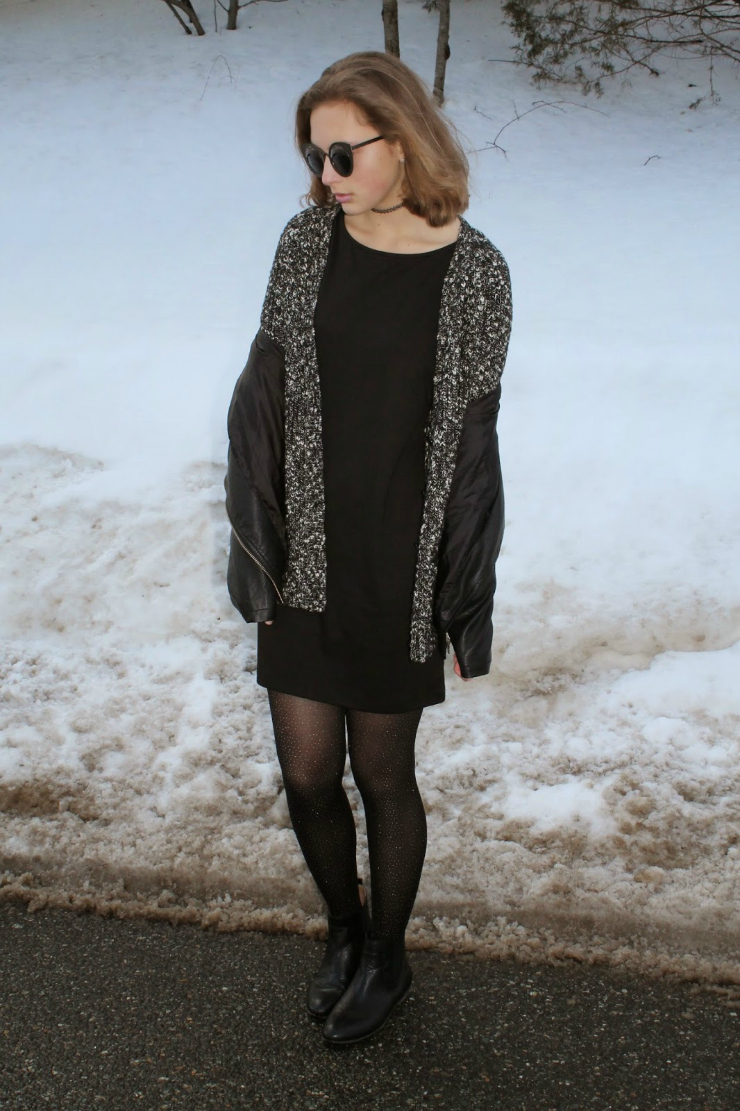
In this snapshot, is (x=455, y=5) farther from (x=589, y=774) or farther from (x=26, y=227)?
(x=589, y=774)

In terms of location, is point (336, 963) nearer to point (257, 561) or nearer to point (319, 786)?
point (319, 786)

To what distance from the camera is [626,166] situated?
8992mm

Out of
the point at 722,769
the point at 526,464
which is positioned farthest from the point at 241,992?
the point at 526,464

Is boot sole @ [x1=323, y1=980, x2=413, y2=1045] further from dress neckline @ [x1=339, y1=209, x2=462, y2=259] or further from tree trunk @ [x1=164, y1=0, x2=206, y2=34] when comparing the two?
tree trunk @ [x1=164, y1=0, x2=206, y2=34]

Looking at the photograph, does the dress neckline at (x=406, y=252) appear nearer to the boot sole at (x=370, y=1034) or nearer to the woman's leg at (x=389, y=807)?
the woman's leg at (x=389, y=807)

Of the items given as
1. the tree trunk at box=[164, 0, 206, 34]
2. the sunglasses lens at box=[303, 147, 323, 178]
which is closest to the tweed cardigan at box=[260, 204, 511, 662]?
the sunglasses lens at box=[303, 147, 323, 178]

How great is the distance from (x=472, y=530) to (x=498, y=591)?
2.03 m

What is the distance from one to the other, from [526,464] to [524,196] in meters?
4.18

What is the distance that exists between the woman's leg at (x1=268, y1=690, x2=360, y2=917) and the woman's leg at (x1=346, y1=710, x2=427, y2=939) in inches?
2.3

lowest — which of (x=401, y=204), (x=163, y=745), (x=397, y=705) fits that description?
(x=163, y=745)

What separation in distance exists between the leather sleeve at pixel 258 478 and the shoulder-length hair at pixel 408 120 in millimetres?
478

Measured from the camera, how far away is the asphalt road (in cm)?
236

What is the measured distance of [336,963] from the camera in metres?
2.59

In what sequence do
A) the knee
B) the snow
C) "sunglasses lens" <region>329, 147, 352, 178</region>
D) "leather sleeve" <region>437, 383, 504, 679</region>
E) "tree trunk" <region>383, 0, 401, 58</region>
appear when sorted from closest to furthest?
"sunglasses lens" <region>329, 147, 352, 178</region>, "leather sleeve" <region>437, 383, 504, 679</region>, the knee, the snow, "tree trunk" <region>383, 0, 401, 58</region>
